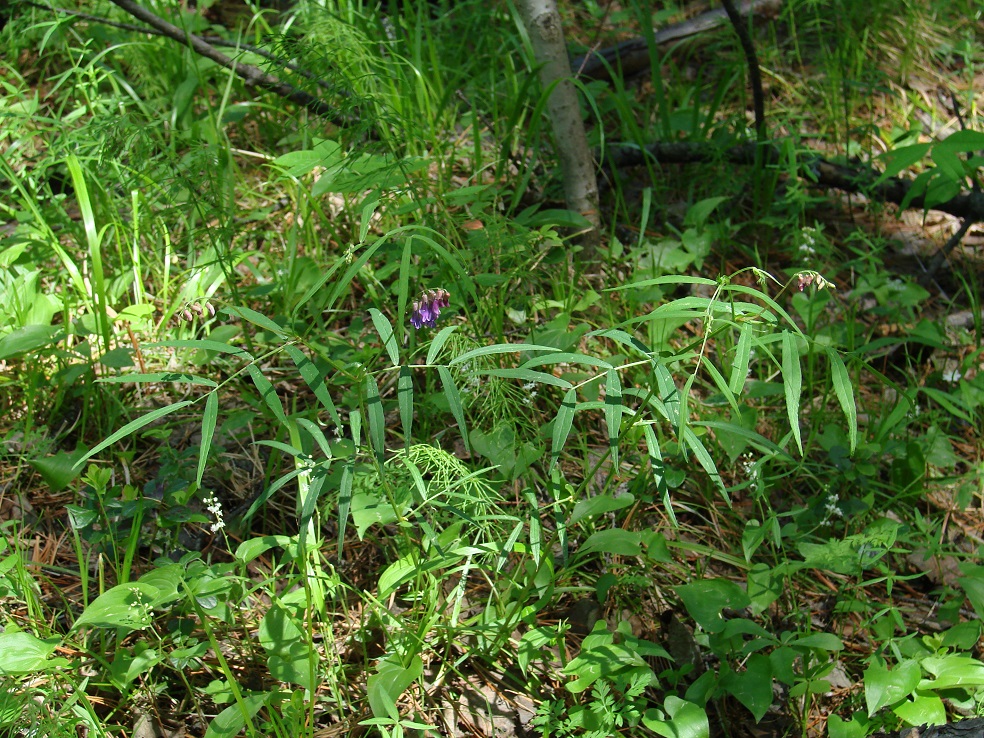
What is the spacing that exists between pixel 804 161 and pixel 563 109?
3.19ft

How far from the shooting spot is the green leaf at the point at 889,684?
1.70 metres

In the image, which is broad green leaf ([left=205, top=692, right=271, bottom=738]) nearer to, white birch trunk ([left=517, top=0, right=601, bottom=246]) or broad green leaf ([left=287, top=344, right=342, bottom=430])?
broad green leaf ([left=287, top=344, right=342, bottom=430])

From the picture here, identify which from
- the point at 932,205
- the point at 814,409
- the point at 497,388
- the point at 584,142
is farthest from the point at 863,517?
the point at 584,142

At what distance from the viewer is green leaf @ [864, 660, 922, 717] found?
1697mm

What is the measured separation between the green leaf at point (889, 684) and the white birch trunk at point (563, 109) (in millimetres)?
1557

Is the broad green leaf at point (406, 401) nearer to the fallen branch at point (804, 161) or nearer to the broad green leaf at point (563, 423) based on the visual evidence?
the broad green leaf at point (563, 423)

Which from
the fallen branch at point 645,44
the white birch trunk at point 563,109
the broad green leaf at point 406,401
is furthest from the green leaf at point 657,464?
the fallen branch at point 645,44

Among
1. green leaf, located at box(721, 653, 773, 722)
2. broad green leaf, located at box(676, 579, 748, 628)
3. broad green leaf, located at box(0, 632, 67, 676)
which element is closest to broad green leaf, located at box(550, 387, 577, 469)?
broad green leaf, located at box(676, 579, 748, 628)

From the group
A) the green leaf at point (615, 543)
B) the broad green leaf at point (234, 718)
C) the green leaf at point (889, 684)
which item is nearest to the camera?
the broad green leaf at point (234, 718)

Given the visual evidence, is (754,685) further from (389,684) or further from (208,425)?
(208,425)

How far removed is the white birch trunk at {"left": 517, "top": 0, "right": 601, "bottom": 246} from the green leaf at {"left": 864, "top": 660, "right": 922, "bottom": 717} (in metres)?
1.56

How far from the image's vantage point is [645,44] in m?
3.56

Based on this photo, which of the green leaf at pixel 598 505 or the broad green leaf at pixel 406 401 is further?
the green leaf at pixel 598 505

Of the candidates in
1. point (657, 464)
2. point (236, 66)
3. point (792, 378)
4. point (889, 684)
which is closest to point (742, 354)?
point (792, 378)
